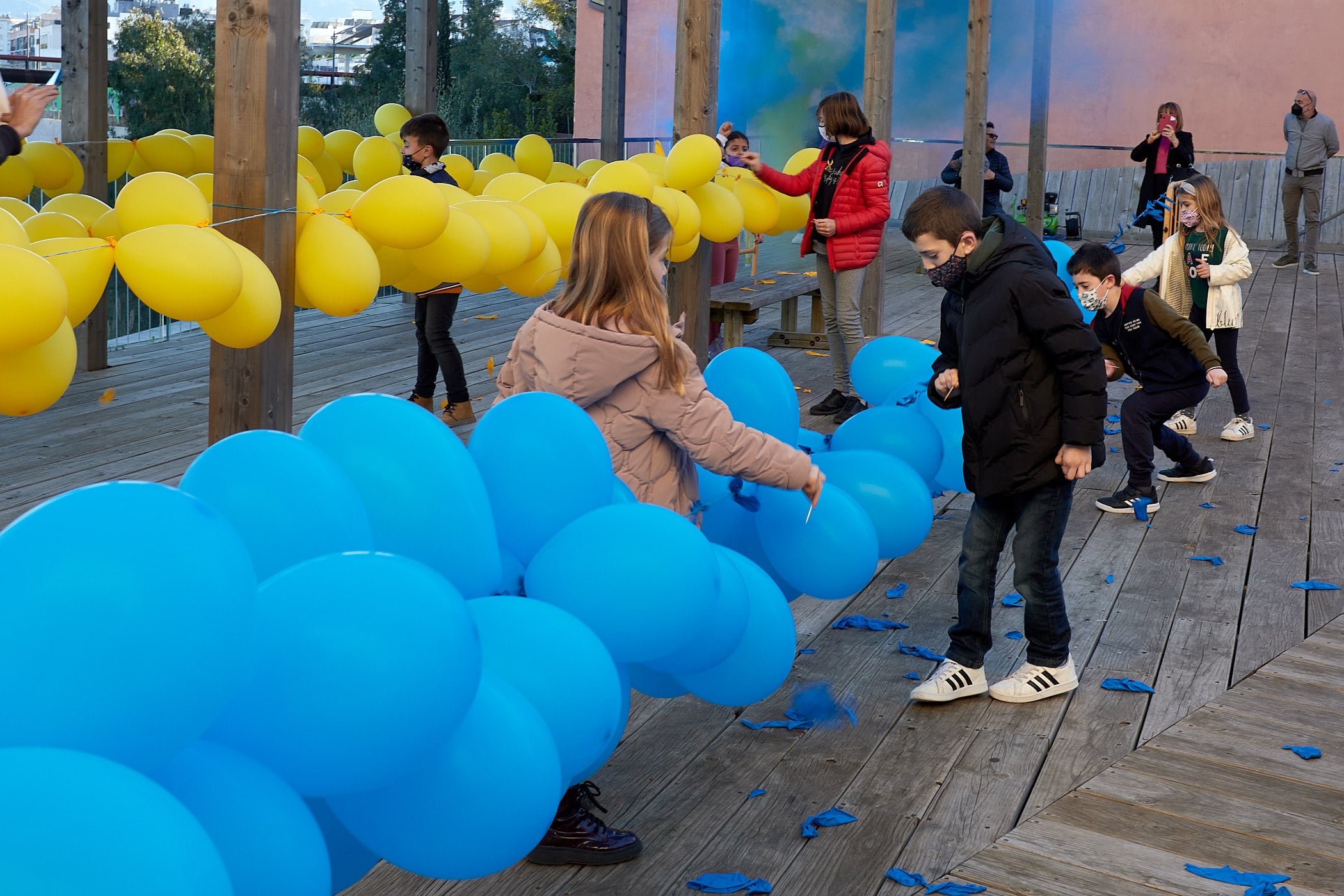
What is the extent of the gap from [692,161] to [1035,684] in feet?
8.63

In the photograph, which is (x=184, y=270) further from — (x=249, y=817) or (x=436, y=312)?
(x=436, y=312)

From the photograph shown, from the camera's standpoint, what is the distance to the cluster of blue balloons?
120cm

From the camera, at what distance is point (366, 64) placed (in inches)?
877

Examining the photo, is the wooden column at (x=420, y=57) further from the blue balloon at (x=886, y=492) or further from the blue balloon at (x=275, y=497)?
the blue balloon at (x=275, y=497)

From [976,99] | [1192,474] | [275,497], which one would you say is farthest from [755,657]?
[976,99]

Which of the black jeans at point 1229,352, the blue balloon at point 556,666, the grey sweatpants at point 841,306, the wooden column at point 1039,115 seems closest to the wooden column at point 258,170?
the blue balloon at point 556,666

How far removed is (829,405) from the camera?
21.2ft

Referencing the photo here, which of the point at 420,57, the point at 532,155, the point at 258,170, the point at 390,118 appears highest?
the point at 420,57

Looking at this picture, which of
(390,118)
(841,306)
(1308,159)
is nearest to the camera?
(841,306)

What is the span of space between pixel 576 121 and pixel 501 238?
14.7 meters

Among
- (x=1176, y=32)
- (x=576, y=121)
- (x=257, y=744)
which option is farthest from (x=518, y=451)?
(x=576, y=121)

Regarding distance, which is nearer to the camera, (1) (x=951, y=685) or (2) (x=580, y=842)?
(2) (x=580, y=842)

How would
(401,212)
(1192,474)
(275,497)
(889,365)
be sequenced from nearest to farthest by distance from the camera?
1. (275,497)
2. (401,212)
3. (889,365)
4. (1192,474)

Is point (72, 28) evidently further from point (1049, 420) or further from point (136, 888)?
point (136, 888)
